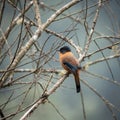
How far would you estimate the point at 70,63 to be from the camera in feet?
13.6

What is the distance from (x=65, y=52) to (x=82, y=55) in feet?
3.85

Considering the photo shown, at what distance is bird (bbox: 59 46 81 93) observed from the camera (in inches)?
159

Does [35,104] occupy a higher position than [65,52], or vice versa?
[65,52]

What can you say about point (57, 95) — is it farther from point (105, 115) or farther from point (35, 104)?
point (35, 104)

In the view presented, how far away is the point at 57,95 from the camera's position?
32.9ft

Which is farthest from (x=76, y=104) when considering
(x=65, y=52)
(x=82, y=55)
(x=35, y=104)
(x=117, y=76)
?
(x=35, y=104)

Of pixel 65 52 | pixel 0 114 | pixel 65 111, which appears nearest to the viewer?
pixel 0 114

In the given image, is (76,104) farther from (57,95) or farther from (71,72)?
(71,72)

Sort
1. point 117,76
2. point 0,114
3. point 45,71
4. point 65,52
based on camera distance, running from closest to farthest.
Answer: point 0,114, point 45,71, point 65,52, point 117,76

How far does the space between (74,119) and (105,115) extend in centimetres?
75

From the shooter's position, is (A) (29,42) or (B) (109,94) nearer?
(A) (29,42)

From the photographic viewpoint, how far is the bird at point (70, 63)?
4.04 meters

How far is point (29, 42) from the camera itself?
318cm

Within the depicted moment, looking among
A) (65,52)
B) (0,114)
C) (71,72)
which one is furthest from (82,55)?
(65,52)
